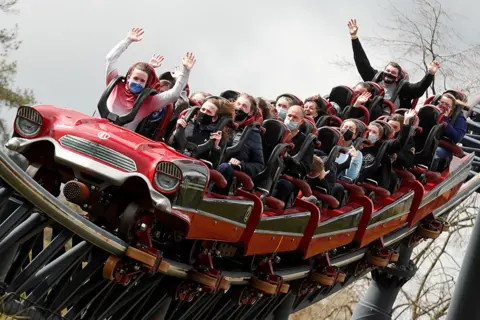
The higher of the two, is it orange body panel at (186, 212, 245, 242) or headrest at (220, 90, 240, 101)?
headrest at (220, 90, 240, 101)

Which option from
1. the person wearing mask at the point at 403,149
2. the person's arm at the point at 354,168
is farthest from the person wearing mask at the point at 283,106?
the person wearing mask at the point at 403,149

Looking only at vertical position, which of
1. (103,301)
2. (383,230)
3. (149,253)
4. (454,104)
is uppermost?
(454,104)

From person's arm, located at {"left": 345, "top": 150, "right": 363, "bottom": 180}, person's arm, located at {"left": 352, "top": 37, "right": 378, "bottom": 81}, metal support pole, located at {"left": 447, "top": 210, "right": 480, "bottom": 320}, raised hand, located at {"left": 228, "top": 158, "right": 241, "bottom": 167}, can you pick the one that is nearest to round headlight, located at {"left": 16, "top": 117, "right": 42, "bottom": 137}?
raised hand, located at {"left": 228, "top": 158, "right": 241, "bottom": 167}

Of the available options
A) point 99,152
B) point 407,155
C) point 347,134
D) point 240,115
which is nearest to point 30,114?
point 99,152

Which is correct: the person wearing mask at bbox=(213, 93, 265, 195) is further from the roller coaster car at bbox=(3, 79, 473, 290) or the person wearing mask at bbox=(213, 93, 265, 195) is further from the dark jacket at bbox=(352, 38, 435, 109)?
the dark jacket at bbox=(352, 38, 435, 109)

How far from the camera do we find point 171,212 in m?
7.30

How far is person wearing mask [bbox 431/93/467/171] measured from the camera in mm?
12344

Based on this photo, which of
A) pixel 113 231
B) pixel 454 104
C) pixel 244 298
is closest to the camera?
pixel 113 231

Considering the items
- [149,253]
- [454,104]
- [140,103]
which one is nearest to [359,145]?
[454,104]

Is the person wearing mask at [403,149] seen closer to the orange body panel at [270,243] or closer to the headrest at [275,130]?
the orange body panel at [270,243]

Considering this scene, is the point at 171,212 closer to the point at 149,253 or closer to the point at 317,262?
the point at 149,253

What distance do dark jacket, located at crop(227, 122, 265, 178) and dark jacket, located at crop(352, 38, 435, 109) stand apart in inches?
178

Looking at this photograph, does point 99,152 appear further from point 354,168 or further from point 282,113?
point 354,168

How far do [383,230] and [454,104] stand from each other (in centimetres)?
186
